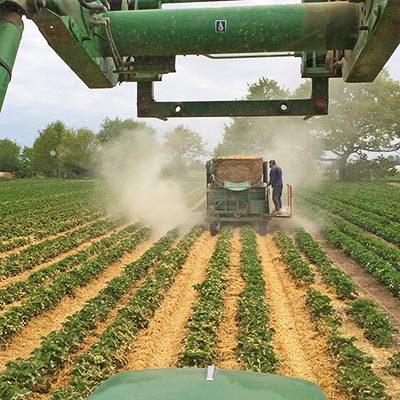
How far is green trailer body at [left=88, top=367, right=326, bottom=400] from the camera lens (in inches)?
68.8

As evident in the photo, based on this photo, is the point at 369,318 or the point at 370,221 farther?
the point at 370,221

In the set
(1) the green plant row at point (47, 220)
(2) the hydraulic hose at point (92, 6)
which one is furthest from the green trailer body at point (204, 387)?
(1) the green plant row at point (47, 220)

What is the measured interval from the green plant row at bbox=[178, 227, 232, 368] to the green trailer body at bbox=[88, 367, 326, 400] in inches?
171

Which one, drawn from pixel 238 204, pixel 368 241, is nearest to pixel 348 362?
pixel 368 241

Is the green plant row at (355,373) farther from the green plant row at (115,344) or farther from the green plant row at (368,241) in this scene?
the green plant row at (368,241)

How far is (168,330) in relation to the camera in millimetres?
7828

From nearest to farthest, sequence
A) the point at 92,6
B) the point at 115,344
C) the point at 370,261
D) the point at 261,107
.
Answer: the point at 92,6, the point at 261,107, the point at 115,344, the point at 370,261

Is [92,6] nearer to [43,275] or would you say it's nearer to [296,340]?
Answer: [296,340]

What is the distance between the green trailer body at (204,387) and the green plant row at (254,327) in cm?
412

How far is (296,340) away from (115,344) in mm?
2711

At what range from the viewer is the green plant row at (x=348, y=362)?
211 inches

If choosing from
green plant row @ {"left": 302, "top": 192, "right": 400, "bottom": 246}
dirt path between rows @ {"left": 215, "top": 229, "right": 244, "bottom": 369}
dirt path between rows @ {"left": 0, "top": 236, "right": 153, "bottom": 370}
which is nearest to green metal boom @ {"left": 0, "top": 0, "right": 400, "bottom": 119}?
dirt path between rows @ {"left": 215, "top": 229, "right": 244, "bottom": 369}

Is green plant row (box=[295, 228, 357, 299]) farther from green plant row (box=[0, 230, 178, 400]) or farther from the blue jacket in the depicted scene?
green plant row (box=[0, 230, 178, 400])

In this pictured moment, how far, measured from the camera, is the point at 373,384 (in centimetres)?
541
